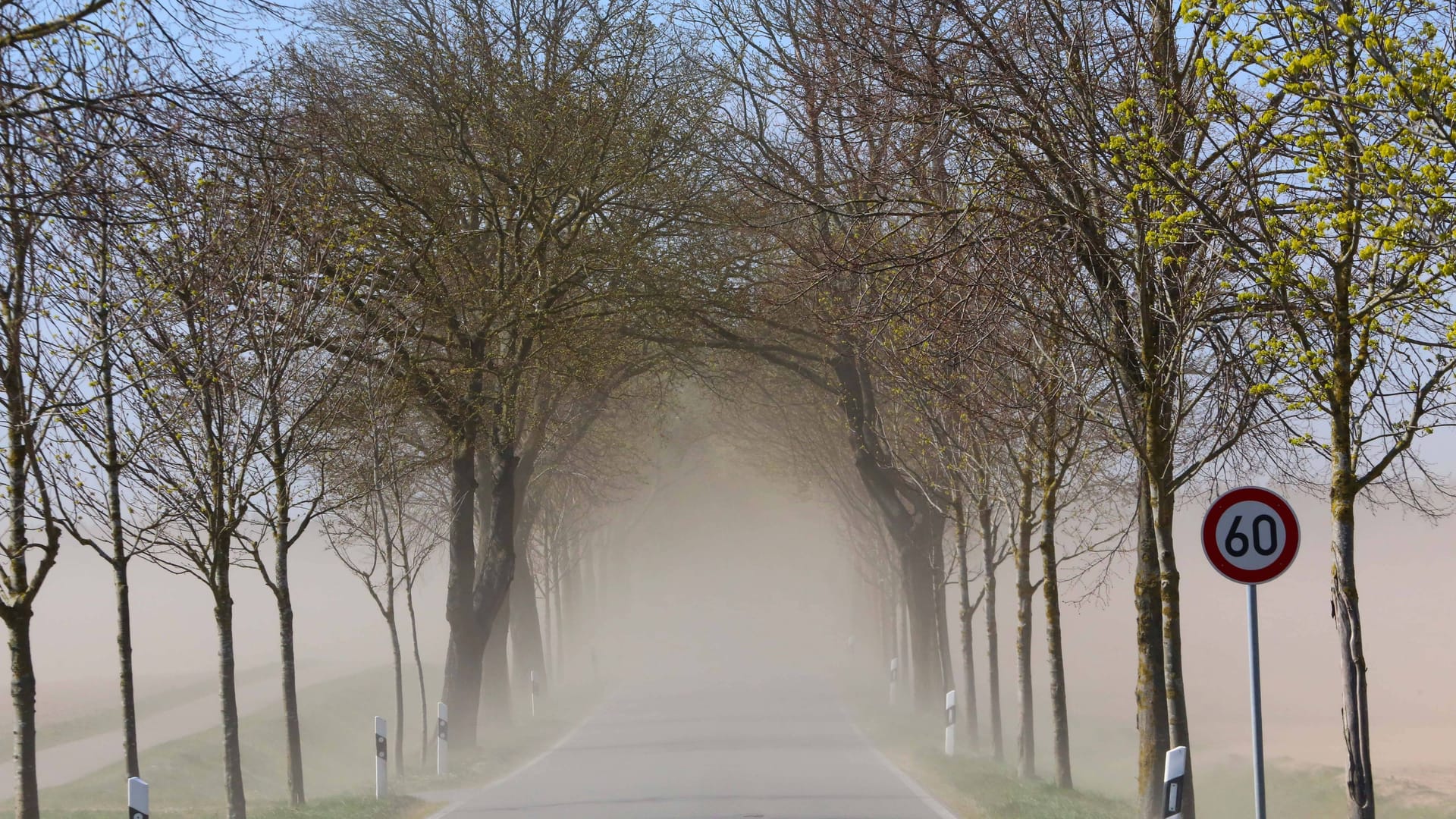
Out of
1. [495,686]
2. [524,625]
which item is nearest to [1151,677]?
[495,686]

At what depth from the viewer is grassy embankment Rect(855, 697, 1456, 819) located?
1443 cm

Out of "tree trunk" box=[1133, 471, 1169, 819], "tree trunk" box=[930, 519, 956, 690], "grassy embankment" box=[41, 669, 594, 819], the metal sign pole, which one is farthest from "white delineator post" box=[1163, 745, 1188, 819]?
"tree trunk" box=[930, 519, 956, 690]

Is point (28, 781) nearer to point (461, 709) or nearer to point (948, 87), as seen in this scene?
point (948, 87)

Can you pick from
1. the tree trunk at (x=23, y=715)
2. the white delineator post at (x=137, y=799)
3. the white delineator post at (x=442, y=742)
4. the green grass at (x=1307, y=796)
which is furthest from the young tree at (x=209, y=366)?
the green grass at (x=1307, y=796)

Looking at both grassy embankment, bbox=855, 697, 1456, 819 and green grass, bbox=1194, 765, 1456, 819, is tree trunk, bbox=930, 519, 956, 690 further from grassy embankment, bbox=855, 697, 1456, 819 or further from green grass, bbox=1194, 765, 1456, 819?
green grass, bbox=1194, 765, 1456, 819

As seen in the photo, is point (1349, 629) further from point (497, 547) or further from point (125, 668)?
point (497, 547)

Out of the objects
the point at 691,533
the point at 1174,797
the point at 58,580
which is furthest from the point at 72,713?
the point at 58,580

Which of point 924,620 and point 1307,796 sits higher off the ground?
point 924,620

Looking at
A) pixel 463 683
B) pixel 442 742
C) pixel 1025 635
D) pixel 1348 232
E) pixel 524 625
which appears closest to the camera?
pixel 1348 232

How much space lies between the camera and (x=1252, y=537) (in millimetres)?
8898

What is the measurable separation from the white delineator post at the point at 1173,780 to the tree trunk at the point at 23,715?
841cm

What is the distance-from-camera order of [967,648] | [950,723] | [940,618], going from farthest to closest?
Answer: 1. [940,618]
2. [967,648]
3. [950,723]

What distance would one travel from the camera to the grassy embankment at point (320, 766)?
1578 centimetres

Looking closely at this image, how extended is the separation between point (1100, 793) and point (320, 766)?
17.7 metres
